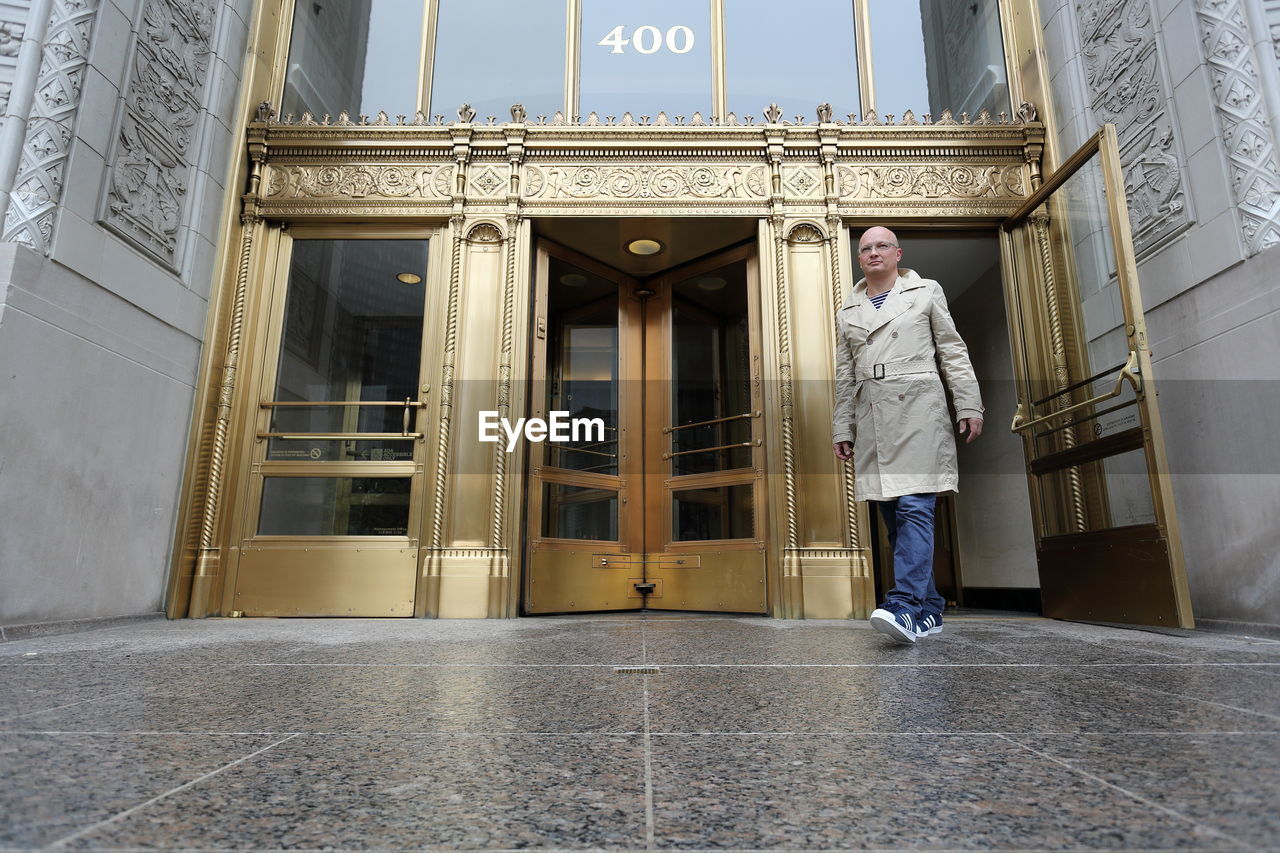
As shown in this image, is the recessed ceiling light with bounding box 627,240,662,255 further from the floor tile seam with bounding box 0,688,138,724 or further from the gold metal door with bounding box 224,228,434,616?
the floor tile seam with bounding box 0,688,138,724

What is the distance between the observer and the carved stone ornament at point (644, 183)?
4953 millimetres

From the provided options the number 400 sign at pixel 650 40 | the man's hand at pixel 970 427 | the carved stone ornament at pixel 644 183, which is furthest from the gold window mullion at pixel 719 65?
the man's hand at pixel 970 427

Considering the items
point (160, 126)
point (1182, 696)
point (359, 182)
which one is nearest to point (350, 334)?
point (359, 182)

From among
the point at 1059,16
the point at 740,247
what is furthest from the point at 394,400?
the point at 1059,16

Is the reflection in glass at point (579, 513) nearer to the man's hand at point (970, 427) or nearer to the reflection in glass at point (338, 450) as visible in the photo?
the reflection in glass at point (338, 450)

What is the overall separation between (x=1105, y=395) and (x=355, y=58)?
216 inches

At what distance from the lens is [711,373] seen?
533 cm

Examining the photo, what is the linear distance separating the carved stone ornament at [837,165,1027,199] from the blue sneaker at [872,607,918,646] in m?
3.28

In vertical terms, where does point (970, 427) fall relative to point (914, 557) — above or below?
above

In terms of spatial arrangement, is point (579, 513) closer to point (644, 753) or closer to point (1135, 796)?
point (644, 753)

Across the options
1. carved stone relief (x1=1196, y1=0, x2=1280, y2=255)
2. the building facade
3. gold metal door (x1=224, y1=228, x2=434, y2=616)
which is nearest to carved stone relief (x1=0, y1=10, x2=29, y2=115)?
the building facade

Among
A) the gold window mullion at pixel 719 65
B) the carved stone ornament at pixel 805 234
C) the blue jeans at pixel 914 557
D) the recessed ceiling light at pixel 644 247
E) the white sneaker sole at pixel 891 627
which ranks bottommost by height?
the white sneaker sole at pixel 891 627

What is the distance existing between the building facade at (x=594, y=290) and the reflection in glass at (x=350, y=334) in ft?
0.08

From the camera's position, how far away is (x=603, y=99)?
5285 millimetres
